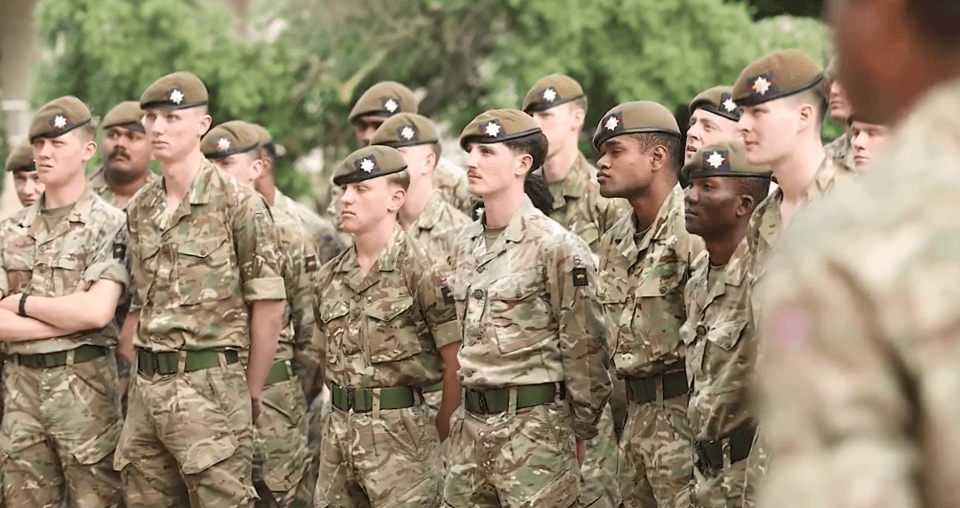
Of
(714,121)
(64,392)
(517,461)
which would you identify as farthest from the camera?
(64,392)

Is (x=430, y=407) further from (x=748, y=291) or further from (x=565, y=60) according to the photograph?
(x=565, y=60)

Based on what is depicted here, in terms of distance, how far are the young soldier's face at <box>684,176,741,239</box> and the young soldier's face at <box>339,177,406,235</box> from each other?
1.51 metres

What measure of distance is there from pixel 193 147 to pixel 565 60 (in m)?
7.28

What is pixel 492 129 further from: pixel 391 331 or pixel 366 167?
pixel 391 331

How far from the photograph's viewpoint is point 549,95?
7266 millimetres

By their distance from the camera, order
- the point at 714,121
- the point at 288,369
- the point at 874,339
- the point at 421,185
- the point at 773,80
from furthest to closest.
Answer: the point at 288,369 → the point at 421,185 → the point at 714,121 → the point at 773,80 → the point at 874,339

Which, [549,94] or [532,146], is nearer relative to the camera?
[532,146]

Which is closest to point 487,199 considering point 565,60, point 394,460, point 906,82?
point 394,460

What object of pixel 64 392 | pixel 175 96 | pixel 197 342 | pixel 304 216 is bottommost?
pixel 64 392

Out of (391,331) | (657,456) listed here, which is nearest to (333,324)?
(391,331)

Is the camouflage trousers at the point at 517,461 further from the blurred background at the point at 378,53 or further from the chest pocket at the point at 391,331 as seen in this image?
the blurred background at the point at 378,53

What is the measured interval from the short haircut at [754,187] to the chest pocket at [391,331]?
4.99 feet

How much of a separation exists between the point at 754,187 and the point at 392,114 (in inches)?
136

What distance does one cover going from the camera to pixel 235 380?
19.4 feet
